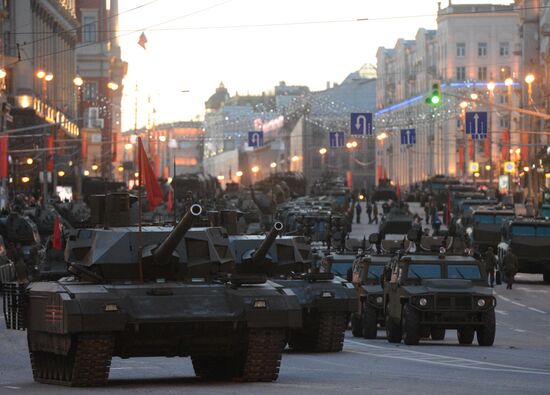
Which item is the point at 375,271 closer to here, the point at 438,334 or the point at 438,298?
the point at 438,334

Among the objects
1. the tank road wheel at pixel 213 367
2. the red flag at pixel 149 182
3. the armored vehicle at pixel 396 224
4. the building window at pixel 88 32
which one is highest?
the building window at pixel 88 32

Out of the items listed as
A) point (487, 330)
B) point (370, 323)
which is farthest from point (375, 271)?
point (487, 330)

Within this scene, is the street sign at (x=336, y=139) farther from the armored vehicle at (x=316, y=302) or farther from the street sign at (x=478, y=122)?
the armored vehicle at (x=316, y=302)

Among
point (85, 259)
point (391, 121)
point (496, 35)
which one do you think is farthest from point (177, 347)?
point (496, 35)

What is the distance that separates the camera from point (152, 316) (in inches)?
751

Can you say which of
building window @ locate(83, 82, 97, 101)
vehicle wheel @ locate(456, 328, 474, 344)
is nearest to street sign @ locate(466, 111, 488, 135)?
vehicle wheel @ locate(456, 328, 474, 344)

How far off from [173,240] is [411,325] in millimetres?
9248

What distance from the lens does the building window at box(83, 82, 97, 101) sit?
16562 cm

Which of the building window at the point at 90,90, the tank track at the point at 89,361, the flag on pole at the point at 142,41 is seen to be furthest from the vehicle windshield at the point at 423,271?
the building window at the point at 90,90

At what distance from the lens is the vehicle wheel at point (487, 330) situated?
93.6ft

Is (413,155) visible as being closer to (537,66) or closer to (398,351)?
(537,66)

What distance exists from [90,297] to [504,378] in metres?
4.67

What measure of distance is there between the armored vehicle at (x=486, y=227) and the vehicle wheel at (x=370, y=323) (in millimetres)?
33104

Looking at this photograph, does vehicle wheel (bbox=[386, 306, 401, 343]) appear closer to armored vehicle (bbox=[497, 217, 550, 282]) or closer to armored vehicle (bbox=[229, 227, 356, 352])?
armored vehicle (bbox=[229, 227, 356, 352])
